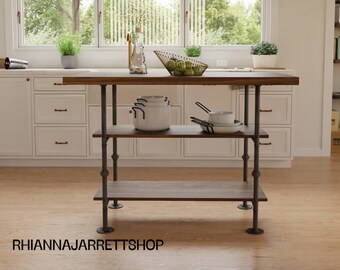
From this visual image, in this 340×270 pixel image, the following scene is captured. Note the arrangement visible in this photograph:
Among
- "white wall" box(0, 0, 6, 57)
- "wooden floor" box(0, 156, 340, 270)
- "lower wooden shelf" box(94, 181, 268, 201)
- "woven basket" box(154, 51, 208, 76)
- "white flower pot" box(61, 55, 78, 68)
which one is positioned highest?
"white wall" box(0, 0, 6, 57)

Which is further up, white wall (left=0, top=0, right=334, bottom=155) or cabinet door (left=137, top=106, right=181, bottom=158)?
white wall (left=0, top=0, right=334, bottom=155)

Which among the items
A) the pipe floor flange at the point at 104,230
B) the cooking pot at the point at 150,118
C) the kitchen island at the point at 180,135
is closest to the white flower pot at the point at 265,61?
the kitchen island at the point at 180,135

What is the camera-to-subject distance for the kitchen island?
2.95 metres

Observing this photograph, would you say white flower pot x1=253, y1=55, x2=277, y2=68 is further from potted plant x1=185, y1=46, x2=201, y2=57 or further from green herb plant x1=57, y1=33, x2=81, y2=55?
green herb plant x1=57, y1=33, x2=81, y2=55

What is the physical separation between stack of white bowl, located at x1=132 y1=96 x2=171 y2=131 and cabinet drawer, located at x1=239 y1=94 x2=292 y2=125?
1785 mm

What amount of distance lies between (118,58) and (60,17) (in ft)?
2.33

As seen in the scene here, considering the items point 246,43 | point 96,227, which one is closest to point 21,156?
point 96,227

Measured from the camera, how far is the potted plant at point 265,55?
5172 mm

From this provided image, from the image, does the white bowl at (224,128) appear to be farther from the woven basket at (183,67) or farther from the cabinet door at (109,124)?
the cabinet door at (109,124)

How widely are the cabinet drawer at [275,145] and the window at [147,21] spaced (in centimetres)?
112

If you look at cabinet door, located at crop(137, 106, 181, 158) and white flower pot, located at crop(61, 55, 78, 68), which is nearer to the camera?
cabinet door, located at crop(137, 106, 181, 158)

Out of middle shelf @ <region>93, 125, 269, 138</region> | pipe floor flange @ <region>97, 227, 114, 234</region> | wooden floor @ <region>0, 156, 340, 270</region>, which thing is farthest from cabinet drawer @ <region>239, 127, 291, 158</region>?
pipe floor flange @ <region>97, 227, 114, 234</region>

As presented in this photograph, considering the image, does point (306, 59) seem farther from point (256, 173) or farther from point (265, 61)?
point (256, 173)

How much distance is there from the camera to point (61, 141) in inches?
195
